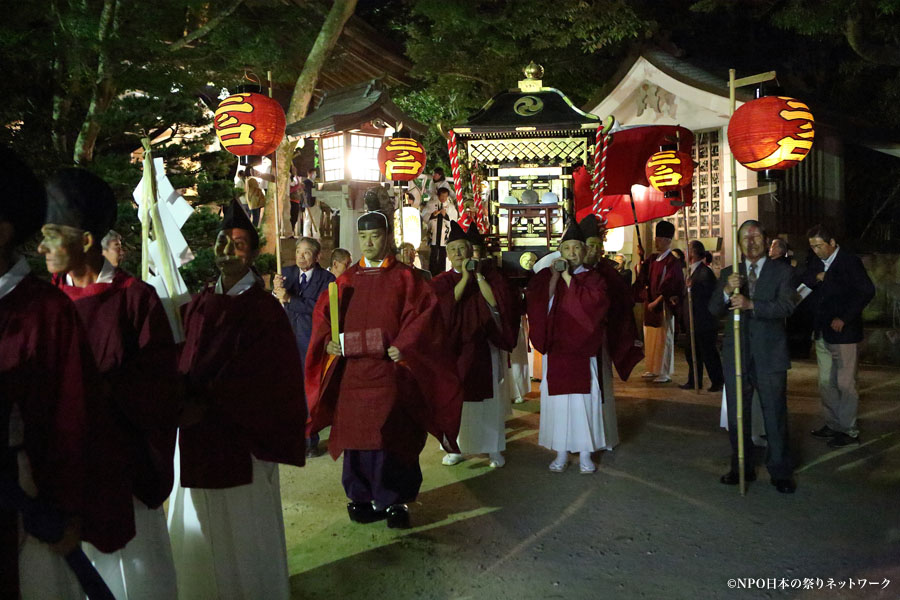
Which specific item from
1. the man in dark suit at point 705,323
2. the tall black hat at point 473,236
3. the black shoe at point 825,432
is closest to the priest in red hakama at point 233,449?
the tall black hat at point 473,236

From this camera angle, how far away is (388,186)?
15.2m

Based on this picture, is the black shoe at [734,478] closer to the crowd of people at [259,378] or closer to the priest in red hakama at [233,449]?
the crowd of people at [259,378]

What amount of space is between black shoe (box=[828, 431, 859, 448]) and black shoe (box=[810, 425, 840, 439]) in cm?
11

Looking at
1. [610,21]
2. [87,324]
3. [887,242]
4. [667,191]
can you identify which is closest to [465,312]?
[87,324]

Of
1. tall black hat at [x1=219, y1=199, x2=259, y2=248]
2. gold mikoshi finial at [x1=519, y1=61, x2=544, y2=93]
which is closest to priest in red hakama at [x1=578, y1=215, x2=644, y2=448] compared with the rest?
gold mikoshi finial at [x1=519, y1=61, x2=544, y2=93]

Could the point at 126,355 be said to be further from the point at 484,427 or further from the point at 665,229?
the point at 665,229

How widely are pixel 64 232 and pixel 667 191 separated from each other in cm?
973

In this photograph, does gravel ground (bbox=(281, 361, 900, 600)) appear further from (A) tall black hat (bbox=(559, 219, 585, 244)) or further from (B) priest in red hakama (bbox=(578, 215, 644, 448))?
(A) tall black hat (bbox=(559, 219, 585, 244))

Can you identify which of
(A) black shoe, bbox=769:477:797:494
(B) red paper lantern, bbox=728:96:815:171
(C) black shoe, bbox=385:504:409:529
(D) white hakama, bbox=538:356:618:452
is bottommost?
(A) black shoe, bbox=769:477:797:494

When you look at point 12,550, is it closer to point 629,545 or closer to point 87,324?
point 87,324

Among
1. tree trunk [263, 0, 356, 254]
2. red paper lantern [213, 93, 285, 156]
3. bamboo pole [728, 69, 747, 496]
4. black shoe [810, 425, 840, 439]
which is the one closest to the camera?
bamboo pole [728, 69, 747, 496]

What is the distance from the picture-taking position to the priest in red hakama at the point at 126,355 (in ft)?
9.58

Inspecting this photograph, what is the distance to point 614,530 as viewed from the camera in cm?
501

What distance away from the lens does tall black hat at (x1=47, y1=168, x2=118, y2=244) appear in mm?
2877
